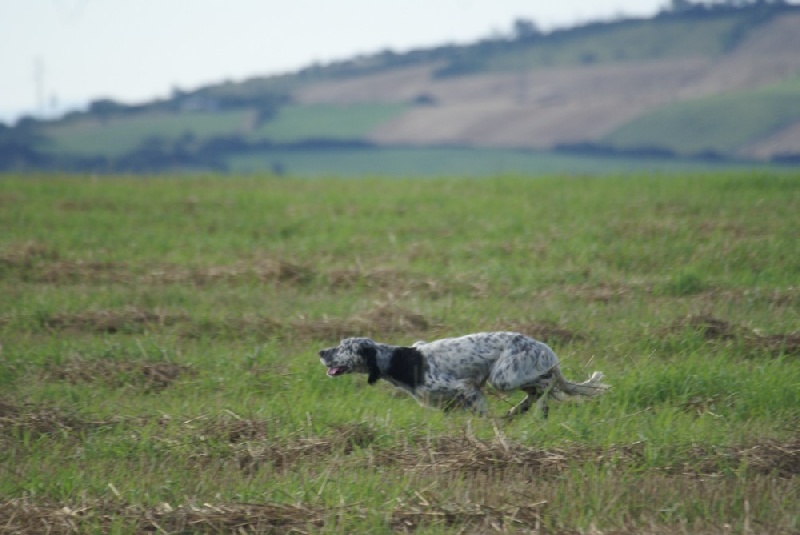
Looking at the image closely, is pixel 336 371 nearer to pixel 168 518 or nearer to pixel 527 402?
pixel 527 402

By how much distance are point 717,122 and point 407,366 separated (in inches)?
2002

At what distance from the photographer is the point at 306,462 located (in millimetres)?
6652

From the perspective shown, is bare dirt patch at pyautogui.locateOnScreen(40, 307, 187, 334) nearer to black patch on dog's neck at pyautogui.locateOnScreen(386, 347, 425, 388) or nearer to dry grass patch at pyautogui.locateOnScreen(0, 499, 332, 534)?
black patch on dog's neck at pyautogui.locateOnScreen(386, 347, 425, 388)

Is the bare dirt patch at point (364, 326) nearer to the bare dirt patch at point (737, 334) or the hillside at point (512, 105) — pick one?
the bare dirt patch at point (737, 334)

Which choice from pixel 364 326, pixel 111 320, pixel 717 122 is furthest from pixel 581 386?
pixel 717 122

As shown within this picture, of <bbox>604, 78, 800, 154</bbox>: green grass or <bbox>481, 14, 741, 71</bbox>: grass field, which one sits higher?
<bbox>481, 14, 741, 71</bbox>: grass field

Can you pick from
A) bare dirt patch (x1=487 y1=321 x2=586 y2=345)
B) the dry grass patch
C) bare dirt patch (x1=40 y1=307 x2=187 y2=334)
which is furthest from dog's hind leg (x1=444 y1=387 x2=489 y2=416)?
bare dirt patch (x1=40 y1=307 x2=187 y2=334)

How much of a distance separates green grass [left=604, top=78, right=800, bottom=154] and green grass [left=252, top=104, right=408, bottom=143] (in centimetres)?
1729

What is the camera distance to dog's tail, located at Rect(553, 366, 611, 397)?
24.9 ft

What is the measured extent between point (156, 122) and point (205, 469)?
66.1m

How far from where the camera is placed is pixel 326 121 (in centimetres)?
6800

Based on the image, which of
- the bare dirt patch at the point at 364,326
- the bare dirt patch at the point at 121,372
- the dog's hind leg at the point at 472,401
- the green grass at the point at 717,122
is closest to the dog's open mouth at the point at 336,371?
the dog's hind leg at the point at 472,401

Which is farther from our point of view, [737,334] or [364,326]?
[364,326]

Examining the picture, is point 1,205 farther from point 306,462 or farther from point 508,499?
point 508,499
